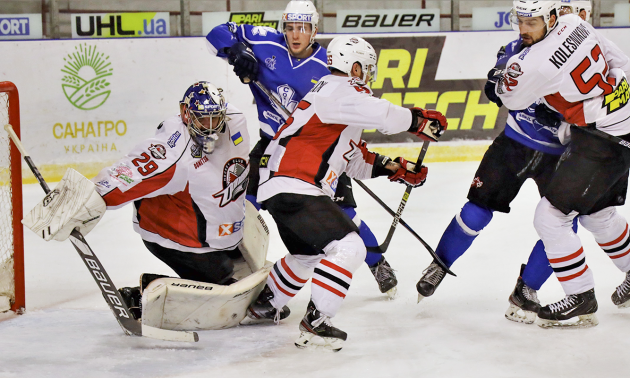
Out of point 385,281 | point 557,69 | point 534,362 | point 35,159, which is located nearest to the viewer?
point 534,362

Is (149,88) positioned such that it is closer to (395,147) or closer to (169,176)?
(395,147)

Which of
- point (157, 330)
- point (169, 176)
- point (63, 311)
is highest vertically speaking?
point (169, 176)

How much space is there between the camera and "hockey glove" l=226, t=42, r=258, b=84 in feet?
10.8

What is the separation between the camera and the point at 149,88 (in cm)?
552

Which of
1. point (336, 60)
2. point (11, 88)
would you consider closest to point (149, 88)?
point (11, 88)

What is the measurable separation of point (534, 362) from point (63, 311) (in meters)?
1.76

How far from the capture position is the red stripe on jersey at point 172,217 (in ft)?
9.02

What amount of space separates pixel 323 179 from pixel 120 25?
3772mm

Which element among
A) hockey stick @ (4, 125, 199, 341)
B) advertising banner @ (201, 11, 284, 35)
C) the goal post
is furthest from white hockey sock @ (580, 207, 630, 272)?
advertising banner @ (201, 11, 284, 35)

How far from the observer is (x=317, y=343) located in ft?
8.23

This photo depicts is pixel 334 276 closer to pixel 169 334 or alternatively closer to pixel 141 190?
pixel 169 334

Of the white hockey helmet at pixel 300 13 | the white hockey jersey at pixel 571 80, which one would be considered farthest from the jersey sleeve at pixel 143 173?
the white hockey jersey at pixel 571 80

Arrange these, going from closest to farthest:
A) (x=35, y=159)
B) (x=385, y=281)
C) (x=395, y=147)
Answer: (x=385, y=281), (x=35, y=159), (x=395, y=147)

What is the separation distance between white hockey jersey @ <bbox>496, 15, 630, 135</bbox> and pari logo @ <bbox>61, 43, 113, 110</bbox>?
351 centimetres
